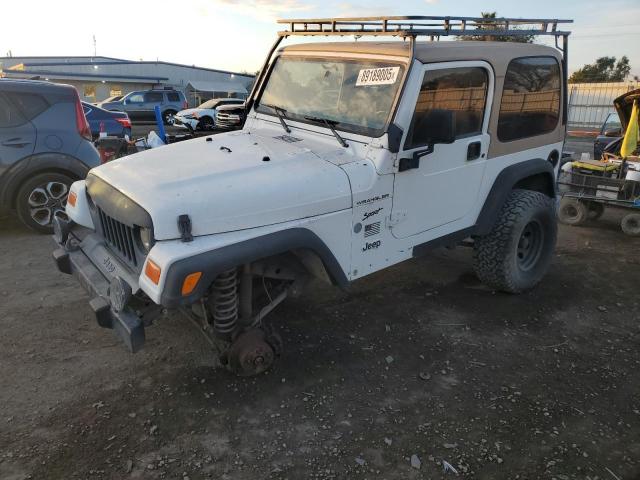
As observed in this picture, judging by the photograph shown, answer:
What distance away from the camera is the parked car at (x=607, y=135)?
30.6 feet

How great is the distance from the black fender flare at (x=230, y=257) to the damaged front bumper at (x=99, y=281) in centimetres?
42

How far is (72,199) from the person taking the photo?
12.2 feet

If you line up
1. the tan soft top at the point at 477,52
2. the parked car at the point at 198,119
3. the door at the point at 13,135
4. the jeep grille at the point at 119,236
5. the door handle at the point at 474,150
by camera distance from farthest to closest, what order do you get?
the parked car at the point at 198,119 < the door at the point at 13,135 < the door handle at the point at 474,150 < the tan soft top at the point at 477,52 < the jeep grille at the point at 119,236

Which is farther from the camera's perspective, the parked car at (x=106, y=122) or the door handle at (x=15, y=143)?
the parked car at (x=106, y=122)

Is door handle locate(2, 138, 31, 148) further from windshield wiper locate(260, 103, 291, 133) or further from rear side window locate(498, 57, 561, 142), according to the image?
rear side window locate(498, 57, 561, 142)

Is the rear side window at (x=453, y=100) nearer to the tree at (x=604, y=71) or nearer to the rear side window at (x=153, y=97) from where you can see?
the rear side window at (x=153, y=97)

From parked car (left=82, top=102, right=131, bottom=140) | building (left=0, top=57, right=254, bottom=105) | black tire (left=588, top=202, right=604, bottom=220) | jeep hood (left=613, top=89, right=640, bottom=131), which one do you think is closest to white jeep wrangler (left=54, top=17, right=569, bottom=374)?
black tire (left=588, top=202, right=604, bottom=220)

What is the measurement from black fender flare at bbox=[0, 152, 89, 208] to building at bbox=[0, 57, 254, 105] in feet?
101

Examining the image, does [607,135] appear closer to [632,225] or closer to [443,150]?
[632,225]

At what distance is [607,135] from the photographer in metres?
9.34

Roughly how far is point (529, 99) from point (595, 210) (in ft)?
11.9

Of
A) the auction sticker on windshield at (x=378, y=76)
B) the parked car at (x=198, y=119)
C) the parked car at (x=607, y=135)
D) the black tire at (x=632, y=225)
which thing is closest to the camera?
the auction sticker on windshield at (x=378, y=76)

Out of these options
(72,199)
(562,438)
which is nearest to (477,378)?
(562,438)

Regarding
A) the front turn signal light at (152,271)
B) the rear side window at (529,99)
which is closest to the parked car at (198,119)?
the rear side window at (529,99)
